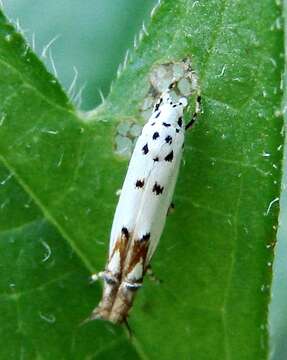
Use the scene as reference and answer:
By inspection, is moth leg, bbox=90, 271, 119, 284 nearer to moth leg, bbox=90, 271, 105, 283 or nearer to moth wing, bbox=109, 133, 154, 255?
moth leg, bbox=90, 271, 105, 283

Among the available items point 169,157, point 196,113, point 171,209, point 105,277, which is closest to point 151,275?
point 105,277

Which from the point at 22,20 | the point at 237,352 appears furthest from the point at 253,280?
the point at 22,20

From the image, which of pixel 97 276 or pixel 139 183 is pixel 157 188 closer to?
pixel 139 183

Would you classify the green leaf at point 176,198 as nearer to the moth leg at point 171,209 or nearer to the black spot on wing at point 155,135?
the moth leg at point 171,209

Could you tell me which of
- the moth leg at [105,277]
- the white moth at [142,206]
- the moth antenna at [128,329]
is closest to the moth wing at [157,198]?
the white moth at [142,206]

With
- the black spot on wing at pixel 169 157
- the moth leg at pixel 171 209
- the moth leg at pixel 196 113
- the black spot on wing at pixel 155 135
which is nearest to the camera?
the moth leg at pixel 196 113

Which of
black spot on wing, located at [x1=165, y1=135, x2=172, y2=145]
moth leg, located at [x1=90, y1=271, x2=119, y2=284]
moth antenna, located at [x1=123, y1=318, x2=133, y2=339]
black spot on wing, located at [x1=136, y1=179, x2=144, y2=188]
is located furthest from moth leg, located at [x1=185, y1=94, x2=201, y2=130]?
moth antenna, located at [x1=123, y1=318, x2=133, y2=339]
